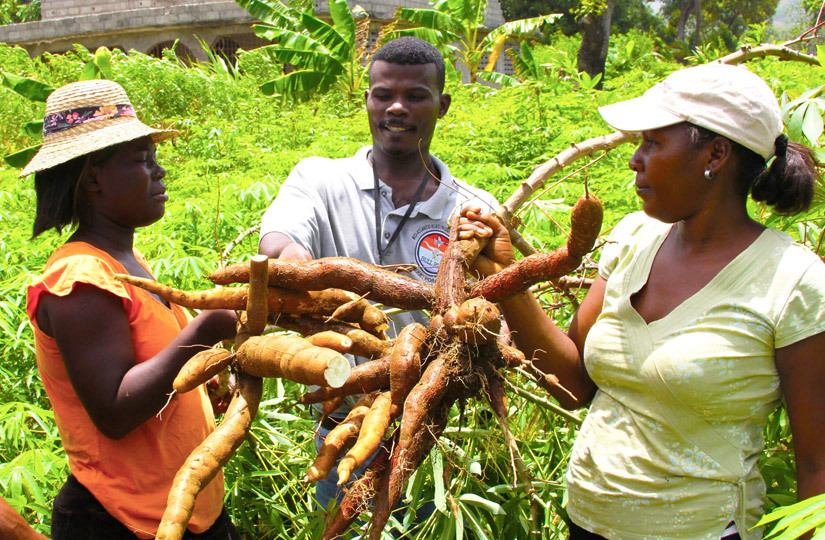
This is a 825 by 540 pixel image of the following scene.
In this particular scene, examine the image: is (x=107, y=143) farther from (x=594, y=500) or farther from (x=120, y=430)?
(x=594, y=500)

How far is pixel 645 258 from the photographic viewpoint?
4.98ft

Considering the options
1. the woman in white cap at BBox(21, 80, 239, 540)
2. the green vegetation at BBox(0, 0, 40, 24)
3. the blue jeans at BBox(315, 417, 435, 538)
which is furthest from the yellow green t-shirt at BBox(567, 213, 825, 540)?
the green vegetation at BBox(0, 0, 40, 24)

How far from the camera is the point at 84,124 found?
1.66 m

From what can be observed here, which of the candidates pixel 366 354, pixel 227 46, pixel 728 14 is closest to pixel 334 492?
pixel 366 354

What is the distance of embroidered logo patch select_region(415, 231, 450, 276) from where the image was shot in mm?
1888

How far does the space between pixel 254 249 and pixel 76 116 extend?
1373 mm

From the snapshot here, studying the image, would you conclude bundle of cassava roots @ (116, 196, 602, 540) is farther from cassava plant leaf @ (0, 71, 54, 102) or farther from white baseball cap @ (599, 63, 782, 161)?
cassava plant leaf @ (0, 71, 54, 102)

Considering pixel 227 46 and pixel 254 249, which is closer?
pixel 254 249

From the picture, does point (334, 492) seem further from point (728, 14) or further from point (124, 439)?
point (728, 14)

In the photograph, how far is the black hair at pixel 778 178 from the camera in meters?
1.39

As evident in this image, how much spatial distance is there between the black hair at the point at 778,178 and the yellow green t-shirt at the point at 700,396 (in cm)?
10

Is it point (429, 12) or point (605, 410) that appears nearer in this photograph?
point (605, 410)

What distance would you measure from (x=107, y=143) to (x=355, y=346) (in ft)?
2.50

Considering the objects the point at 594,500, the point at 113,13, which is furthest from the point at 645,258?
the point at 113,13
